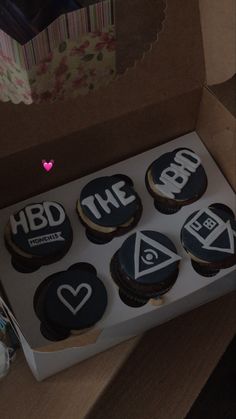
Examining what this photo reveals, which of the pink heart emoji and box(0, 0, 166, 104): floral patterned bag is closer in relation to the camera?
box(0, 0, 166, 104): floral patterned bag

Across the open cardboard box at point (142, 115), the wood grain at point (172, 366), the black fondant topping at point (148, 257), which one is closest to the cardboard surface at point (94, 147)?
the open cardboard box at point (142, 115)

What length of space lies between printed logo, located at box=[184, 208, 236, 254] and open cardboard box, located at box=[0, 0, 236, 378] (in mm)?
96

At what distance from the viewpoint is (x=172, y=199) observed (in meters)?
0.70

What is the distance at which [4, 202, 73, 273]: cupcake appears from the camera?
0.64m

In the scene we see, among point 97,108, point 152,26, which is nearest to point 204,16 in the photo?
point 152,26

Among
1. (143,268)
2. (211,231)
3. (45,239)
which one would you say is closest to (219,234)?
(211,231)

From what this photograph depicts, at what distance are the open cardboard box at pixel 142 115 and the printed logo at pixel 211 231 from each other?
0.10 meters

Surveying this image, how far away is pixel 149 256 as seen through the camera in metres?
0.64

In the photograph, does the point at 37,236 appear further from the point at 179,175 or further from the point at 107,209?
the point at 179,175

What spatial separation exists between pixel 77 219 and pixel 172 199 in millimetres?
129

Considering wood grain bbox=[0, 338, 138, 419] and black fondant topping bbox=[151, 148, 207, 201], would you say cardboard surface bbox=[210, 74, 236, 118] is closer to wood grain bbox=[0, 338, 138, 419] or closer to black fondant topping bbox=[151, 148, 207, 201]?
black fondant topping bbox=[151, 148, 207, 201]

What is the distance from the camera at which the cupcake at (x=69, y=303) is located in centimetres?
60

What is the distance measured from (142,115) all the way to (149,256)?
201 mm

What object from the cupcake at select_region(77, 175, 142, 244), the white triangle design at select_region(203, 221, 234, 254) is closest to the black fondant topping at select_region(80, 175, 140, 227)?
the cupcake at select_region(77, 175, 142, 244)
